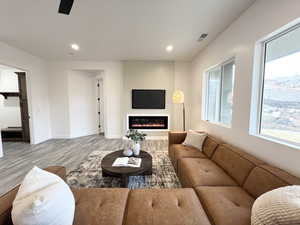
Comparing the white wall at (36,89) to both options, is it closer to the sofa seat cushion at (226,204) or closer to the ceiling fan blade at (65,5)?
the ceiling fan blade at (65,5)

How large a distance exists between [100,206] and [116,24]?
9.65 ft

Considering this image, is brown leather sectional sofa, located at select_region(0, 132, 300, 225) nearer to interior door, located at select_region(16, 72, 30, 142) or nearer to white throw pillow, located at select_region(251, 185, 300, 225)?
white throw pillow, located at select_region(251, 185, 300, 225)

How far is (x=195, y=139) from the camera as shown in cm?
311

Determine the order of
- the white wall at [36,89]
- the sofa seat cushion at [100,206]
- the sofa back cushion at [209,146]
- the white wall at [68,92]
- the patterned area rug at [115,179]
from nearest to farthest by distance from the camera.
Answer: the sofa seat cushion at [100,206], the patterned area rug at [115,179], the sofa back cushion at [209,146], the white wall at [36,89], the white wall at [68,92]

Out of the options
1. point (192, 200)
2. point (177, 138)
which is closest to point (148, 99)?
point (177, 138)

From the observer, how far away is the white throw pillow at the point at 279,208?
84cm

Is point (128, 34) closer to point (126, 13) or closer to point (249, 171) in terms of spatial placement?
point (126, 13)

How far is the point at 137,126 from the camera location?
17.9 feet

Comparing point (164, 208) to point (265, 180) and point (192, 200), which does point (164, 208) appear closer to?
point (192, 200)

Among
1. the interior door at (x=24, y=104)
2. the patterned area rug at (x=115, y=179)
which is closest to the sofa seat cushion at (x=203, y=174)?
the patterned area rug at (x=115, y=179)

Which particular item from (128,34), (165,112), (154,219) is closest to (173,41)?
(128,34)

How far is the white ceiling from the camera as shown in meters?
2.26

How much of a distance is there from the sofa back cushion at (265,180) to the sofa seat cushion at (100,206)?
1318mm

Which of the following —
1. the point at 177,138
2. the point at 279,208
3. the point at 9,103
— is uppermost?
the point at 9,103
